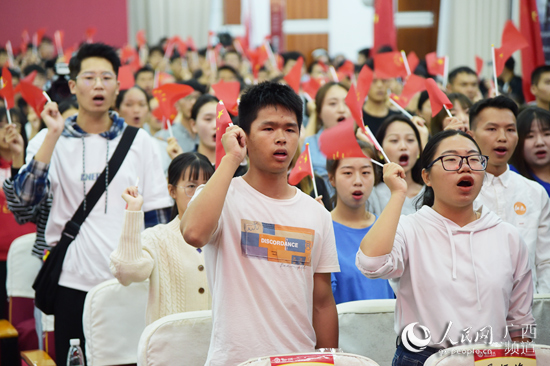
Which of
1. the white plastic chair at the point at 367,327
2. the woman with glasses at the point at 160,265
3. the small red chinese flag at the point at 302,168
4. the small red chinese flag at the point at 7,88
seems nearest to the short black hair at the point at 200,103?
the small red chinese flag at the point at 7,88

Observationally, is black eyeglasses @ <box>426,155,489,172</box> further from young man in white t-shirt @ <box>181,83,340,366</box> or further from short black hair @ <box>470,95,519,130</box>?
short black hair @ <box>470,95,519,130</box>

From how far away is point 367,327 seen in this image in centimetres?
241

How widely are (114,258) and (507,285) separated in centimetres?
138

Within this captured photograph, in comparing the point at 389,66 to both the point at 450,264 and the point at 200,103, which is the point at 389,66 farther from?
the point at 450,264

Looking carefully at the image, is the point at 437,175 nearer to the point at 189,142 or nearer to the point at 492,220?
the point at 492,220

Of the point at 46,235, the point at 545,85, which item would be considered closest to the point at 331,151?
the point at 46,235

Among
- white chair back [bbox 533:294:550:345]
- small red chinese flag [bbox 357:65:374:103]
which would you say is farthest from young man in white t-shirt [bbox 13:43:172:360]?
white chair back [bbox 533:294:550:345]

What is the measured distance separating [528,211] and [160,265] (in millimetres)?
1585

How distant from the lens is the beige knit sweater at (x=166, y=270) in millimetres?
2409

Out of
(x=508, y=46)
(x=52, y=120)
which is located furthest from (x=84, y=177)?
(x=508, y=46)

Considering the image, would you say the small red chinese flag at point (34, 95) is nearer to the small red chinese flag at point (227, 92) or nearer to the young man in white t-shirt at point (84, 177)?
the young man in white t-shirt at point (84, 177)

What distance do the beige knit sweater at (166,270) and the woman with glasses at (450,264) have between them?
861 millimetres

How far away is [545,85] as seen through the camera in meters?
4.90

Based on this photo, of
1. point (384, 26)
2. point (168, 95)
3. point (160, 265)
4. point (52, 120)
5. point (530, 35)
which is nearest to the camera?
point (160, 265)
